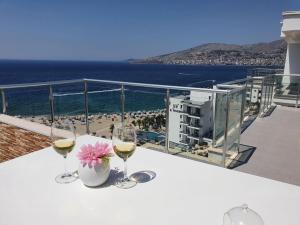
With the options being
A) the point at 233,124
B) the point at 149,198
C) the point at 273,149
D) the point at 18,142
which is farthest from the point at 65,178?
Answer: the point at 273,149

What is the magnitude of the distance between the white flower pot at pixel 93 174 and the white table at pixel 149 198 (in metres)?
0.03

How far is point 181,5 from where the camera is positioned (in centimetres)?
5453

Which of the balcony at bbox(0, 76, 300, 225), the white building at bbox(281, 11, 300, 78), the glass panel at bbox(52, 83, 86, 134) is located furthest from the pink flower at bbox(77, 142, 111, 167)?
the white building at bbox(281, 11, 300, 78)

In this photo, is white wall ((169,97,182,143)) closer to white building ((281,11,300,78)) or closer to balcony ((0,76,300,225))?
balcony ((0,76,300,225))

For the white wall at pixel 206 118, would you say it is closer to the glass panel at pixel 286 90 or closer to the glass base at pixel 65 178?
the glass base at pixel 65 178

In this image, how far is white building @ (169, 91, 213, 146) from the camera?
11.1 ft

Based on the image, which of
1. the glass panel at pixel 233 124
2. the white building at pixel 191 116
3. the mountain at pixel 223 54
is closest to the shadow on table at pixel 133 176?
the white building at pixel 191 116

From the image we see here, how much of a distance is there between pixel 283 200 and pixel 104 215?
687 millimetres

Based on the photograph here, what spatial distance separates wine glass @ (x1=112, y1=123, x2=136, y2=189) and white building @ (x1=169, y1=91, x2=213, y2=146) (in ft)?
7.35

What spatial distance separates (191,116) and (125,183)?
2.48 meters

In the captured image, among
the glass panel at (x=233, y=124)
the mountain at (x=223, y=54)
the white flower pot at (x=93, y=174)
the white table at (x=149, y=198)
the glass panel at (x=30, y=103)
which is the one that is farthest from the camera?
the mountain at (x=223, y=54)

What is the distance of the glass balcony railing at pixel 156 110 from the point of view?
11.1 ft

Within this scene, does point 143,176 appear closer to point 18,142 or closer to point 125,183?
point 125,183

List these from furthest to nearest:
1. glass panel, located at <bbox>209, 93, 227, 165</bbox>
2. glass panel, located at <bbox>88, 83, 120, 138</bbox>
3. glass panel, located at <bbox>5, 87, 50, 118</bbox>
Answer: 1. glass panel, located at <bbox>88, 83, 120, 138</bbox>
2. glass panel, located at <bbox>5, 87, 50, 118</bbox>
3. glass panel, located at <bbox>209, 93, 227, 165</bbox>
